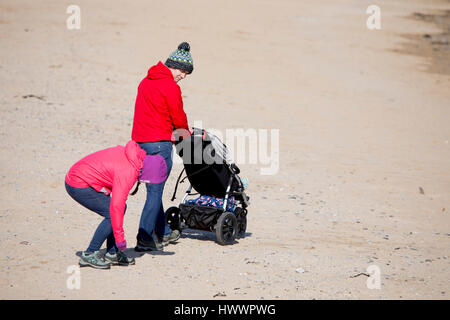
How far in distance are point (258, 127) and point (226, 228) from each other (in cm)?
707

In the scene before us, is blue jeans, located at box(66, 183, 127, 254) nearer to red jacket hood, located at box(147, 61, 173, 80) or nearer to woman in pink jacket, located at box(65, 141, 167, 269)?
woman in pink jacket, located at box(65, 141, 167, 269)

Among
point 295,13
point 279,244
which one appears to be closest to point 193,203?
point 279,244

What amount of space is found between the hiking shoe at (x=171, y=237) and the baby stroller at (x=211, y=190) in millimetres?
192

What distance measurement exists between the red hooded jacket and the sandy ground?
4.28 ft

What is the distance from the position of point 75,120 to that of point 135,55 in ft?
21.3

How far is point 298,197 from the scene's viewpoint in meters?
9.35

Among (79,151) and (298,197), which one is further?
(79,151)

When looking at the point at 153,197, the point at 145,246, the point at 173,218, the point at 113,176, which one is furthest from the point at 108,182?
the point at 173,218

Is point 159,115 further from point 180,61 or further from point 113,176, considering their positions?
point 113,176

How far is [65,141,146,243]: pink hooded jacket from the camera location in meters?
5.43

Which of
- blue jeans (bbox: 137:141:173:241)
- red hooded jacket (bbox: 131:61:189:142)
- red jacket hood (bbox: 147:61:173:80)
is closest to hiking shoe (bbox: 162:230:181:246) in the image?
blue jeans (bbox: 137:141:173:241)

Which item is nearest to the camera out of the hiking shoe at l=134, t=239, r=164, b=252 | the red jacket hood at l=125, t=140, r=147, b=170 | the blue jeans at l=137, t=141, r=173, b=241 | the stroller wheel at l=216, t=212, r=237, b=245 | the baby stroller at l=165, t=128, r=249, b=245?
the red jacket hood at l=125, t=140, r=147, b=170

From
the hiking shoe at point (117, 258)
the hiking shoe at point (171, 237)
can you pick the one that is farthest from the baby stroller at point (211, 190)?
the hiking shoe at point (117, 258)

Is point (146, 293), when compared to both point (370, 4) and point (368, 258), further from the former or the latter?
point (370, 4)
